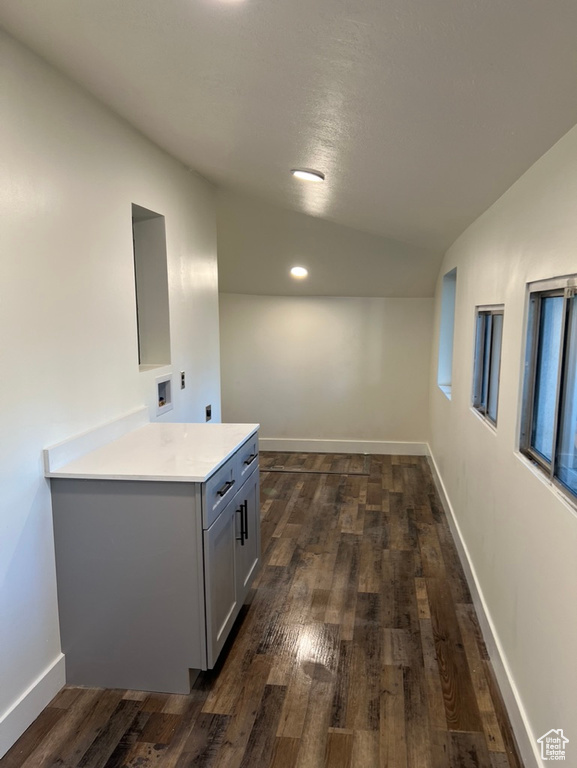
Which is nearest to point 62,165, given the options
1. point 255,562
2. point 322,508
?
point 255,562

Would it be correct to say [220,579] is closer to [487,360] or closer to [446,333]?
[487,360]

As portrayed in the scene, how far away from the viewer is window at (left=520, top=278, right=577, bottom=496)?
5.46 feet

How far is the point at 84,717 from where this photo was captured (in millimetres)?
1956

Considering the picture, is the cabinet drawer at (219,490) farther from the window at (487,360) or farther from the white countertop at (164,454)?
the window at (487,360)

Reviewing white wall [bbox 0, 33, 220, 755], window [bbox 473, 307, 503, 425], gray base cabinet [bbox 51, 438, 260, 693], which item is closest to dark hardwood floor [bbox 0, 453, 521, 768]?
gray base cabinet [bbox 51, 438, 260, 693]

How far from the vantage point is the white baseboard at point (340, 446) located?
18.9 feet

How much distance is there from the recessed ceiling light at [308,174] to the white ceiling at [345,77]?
2.9 inches

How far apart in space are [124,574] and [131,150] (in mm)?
2021

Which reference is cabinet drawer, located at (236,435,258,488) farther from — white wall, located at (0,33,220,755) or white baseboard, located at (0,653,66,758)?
white baseboard, located at (0,653,66,758)

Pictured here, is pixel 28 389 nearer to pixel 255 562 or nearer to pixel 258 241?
pixel 255 562

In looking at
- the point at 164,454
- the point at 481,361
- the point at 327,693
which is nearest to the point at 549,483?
the point at 327,693

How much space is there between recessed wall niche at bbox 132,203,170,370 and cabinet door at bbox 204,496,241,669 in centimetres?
114

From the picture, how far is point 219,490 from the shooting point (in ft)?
7.04

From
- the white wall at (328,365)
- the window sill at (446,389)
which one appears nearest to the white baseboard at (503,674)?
the window sill at (446,389)
